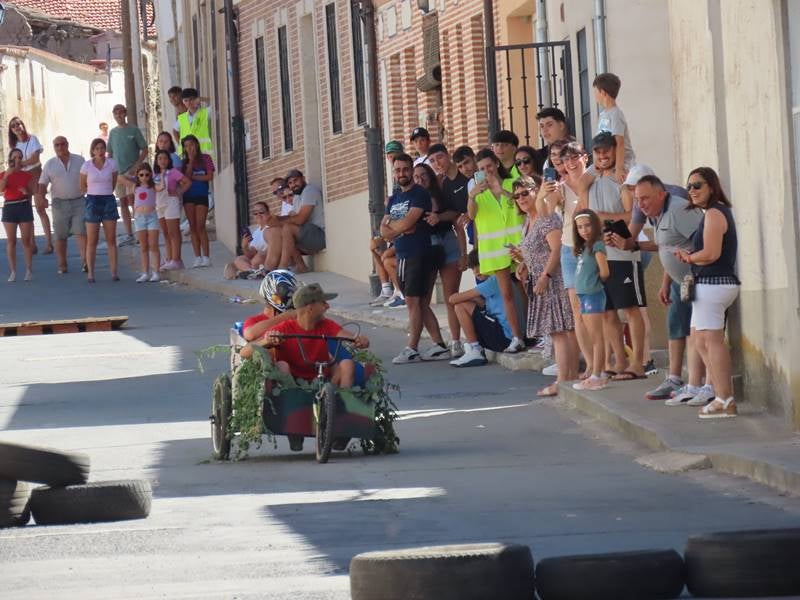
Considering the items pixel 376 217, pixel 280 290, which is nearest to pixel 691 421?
pixel 280 290

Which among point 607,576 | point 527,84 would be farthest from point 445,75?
point 607,576

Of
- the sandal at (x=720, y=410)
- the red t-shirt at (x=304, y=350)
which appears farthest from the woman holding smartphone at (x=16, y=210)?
the sandal at (x=720, y=410)

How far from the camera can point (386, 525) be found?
10625mm

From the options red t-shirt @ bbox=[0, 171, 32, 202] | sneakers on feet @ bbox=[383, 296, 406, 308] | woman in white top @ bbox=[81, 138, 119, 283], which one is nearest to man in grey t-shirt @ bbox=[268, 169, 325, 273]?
woman in white top @ bbox=[81, 138, 119, 283]

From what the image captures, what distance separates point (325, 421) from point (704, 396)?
279 centimetres

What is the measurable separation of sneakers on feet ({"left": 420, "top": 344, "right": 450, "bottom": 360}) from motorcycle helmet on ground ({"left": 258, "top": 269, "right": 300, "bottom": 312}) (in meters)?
5.90

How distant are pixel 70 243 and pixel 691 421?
26.2 m

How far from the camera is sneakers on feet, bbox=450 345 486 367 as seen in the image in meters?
19.8

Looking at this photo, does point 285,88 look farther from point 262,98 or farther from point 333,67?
point 333,67

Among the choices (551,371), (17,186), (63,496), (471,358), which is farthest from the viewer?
(17,186)

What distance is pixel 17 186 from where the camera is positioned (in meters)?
31.9

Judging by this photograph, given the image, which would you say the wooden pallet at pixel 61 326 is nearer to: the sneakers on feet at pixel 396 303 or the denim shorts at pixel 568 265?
the sneakers on feet at pixel 396 303

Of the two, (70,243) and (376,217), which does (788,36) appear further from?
(70,243)

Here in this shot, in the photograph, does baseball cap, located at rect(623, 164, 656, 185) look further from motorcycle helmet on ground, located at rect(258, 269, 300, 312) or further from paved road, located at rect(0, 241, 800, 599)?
motorcycle helmet on ground, located at rect(258, 269, 300, 312)
